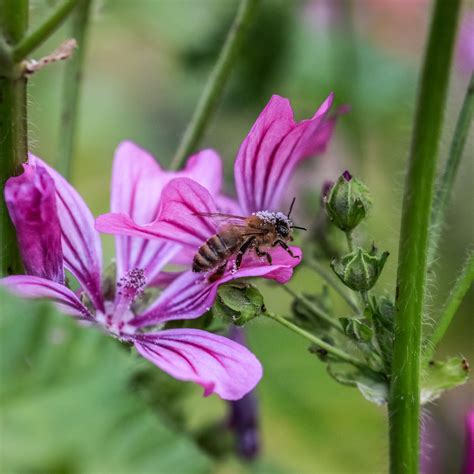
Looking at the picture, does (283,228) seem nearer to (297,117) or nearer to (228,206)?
(228,206)

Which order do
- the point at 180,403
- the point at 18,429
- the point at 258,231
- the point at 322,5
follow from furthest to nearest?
the point at 322,5, the point at 180,403, the point at 258,231, the point at 18,429

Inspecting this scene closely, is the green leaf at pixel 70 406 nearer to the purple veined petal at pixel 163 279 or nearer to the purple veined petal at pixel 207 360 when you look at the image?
the purple veined petal at pixel 207 360

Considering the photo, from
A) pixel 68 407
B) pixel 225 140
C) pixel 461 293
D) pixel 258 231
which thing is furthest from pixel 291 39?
pixel 68 407

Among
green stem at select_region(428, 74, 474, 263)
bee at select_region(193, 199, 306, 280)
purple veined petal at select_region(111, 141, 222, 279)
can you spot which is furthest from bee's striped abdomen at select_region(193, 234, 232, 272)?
green stem at select_region(428, 74, 474, 263)

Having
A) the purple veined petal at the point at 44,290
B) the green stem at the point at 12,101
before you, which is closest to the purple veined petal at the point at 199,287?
the purple veined petal at the point at 44,290

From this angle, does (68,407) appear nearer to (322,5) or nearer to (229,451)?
(229,451)
